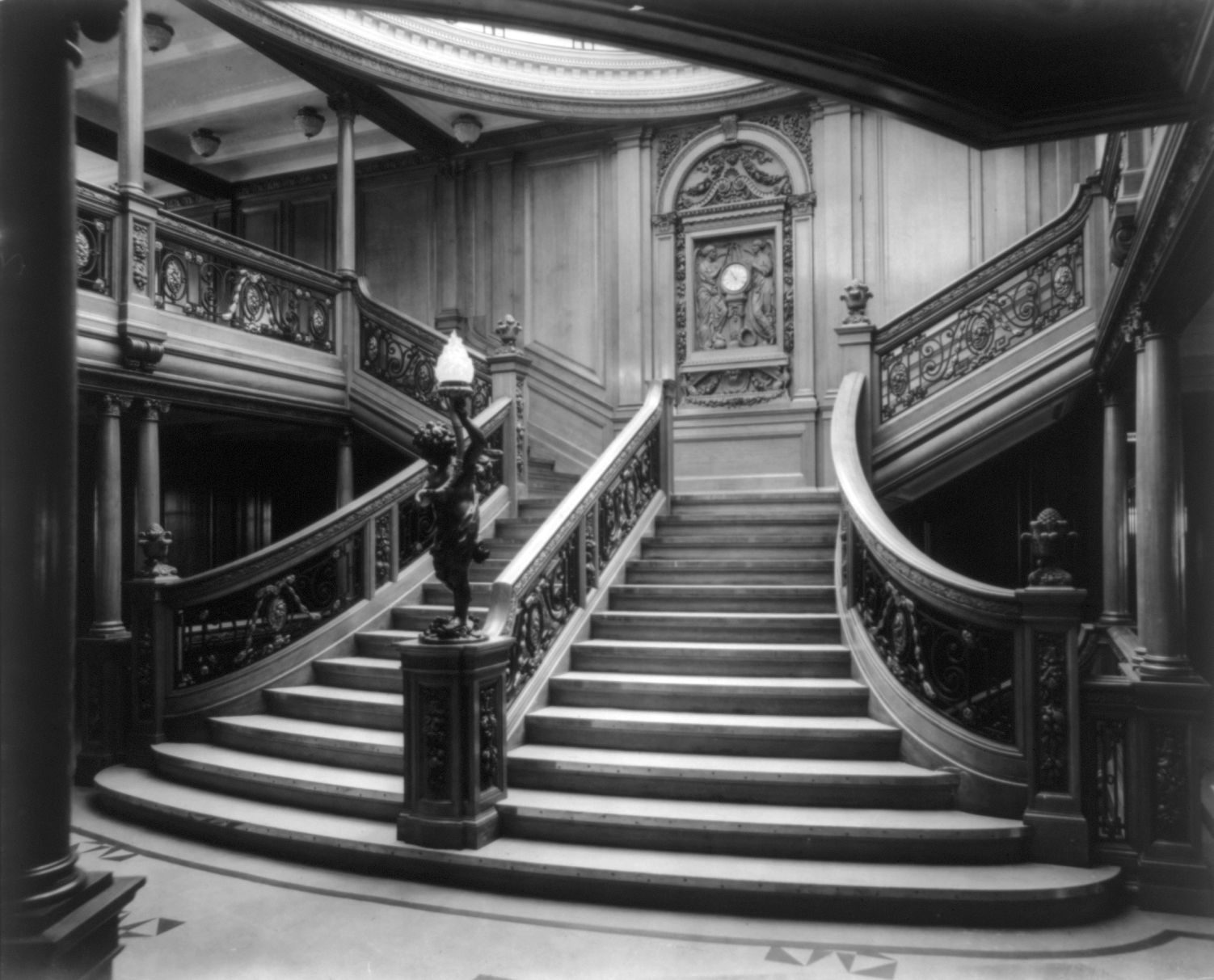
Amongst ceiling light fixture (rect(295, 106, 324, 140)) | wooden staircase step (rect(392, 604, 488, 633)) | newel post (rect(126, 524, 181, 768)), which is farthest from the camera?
ceiling light fixture (rect(295, 106, 324, 140))

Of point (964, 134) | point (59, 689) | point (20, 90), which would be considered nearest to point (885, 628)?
point (964, 134)

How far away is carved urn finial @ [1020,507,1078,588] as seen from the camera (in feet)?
13.4

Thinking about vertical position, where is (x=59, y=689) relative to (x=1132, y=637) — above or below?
above

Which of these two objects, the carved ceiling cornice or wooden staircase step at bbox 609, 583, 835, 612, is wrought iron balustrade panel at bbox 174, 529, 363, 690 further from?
the carved ceiling cornice

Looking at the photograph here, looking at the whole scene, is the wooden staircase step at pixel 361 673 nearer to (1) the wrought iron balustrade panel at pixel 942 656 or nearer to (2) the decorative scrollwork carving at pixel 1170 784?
(1) the wrought iron balustrade panel at pixel 942 656

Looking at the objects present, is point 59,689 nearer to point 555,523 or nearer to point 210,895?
point 210,895

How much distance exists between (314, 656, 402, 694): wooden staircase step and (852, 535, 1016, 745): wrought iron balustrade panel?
283 centimetres

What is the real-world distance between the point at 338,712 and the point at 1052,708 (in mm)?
3801

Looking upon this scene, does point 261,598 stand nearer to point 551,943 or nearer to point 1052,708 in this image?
point 551,943

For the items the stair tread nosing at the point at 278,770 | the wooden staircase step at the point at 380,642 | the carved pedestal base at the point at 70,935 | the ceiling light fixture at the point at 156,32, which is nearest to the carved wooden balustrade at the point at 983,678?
the stair tread nosing at the point at 278,770

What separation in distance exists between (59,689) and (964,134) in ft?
8.50

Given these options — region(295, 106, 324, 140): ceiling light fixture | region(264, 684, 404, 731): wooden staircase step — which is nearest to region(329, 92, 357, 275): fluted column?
region(295, 106, 324, 140): ceiling light fixture

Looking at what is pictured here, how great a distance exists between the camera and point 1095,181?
6262mm

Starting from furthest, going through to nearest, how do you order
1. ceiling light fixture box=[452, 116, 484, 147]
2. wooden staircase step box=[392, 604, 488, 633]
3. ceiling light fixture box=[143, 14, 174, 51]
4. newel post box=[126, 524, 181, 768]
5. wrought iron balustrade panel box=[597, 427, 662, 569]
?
1. ceiling light fixture box=[452, 116, 484, 147]
2. ceiling light fixture box=[143, 14, 174, 51]
3. wooden staircase step box=[392, 604, 488, 633]
4. wrought iron balustrade panel box=[597, 427, 662, 569]
5. newel post box=[126, 524, 181, 768]
